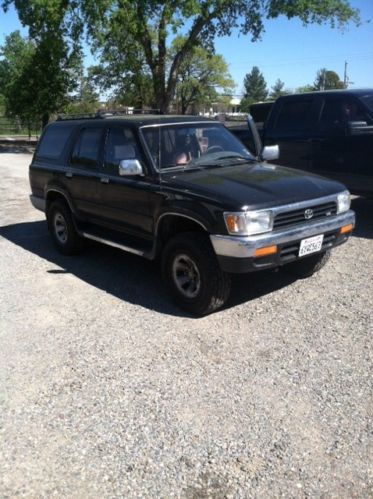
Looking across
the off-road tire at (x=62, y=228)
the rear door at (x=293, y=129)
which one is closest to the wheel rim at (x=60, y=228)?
the off-road tire at (x=62, y=228)

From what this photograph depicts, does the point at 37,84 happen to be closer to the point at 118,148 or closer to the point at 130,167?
the point at 118,148

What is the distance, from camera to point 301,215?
14.3ft

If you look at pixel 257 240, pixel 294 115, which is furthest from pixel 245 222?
pixel 294 115

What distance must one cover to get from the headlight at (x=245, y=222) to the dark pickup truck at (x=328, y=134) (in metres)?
3.66

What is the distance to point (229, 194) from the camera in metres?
4.16

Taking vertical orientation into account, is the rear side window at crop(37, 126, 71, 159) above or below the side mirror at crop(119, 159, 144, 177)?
above

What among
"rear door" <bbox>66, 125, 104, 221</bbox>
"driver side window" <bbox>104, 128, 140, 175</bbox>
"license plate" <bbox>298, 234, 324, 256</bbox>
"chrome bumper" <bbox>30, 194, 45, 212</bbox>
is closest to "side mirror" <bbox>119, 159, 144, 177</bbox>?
"driver side window" <bbox>104, 128, 140, 175</bbox>

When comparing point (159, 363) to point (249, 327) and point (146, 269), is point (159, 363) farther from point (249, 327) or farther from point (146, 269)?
point (146, 269)

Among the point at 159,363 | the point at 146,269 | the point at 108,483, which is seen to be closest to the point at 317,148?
the point at 146,269

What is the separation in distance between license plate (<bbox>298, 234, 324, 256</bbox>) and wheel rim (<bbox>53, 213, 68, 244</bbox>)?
3.42m

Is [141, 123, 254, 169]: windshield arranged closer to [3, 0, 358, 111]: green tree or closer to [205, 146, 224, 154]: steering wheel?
[205, 146, 224, 154]: steering wheel

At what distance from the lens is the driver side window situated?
16.9ft

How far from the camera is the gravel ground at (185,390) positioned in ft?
8.58

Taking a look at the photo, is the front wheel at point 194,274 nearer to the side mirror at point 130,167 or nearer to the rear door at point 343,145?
the side mirror at point 130,167
